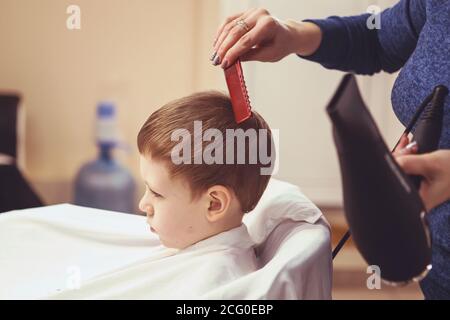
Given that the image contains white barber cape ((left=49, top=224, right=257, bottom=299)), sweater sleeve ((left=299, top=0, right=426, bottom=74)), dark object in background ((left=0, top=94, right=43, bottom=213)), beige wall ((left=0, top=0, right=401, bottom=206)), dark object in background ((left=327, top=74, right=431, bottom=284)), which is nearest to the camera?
dark object in background ((left=327, top=74, right=431, bottom=284))

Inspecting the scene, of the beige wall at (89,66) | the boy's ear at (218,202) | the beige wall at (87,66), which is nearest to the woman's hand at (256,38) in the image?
the boy's ear at (218,202)

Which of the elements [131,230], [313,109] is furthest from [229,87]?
[313,109]

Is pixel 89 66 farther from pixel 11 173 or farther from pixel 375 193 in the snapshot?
pixel 375 193

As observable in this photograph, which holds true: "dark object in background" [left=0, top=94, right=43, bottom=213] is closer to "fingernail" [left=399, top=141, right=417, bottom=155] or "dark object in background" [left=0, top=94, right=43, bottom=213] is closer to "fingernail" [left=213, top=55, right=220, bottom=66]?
"fingernail" [left=213, top=55, right=220, bottom=66]

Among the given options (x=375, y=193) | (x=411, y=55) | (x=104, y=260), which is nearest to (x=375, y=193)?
(x=375, y=193)

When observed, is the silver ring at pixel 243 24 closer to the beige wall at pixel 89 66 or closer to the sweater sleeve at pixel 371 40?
the sweater sleeve at pixel 371 40

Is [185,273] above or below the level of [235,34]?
below

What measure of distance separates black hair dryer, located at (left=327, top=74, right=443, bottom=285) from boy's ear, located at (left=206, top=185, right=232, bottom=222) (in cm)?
27

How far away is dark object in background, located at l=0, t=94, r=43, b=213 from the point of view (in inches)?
63.4

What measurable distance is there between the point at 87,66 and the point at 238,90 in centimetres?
171

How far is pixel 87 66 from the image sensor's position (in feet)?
7.58

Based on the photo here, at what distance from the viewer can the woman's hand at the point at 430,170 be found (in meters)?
0.53

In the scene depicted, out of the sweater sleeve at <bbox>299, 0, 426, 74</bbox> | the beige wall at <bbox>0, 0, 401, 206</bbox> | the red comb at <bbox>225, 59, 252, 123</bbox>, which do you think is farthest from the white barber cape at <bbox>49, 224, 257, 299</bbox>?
the beige wall at <bbox>0, 0, 401, 206</bbox>
